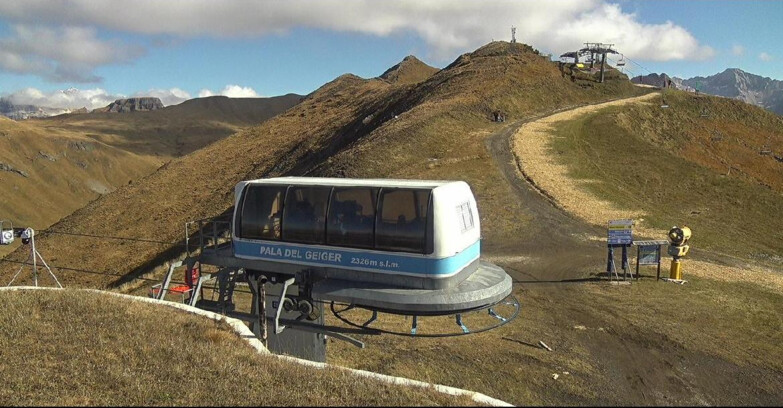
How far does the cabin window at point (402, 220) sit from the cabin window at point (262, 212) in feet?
8.50

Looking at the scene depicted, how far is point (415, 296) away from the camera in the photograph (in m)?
10.5

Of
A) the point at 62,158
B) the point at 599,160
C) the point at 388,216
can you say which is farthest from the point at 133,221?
the point at 62,158

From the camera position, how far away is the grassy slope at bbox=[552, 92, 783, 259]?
29656mm

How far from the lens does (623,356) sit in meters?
13.5

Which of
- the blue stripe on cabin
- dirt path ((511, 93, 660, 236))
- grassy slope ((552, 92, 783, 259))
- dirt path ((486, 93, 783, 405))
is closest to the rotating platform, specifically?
the blue stripe on cabin

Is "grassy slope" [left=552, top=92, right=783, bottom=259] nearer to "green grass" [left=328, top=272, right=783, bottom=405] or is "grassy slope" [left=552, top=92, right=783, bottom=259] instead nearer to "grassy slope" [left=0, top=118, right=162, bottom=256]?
"green grass" [left=328, top=272, right=783, bottom=405]

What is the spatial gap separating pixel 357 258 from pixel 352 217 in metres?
0.90

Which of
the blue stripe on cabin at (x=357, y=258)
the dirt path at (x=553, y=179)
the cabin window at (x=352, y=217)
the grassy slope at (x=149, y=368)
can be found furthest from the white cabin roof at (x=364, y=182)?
the dirt path at (x=553, y=179)

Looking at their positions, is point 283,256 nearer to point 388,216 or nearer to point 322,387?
point 388,216

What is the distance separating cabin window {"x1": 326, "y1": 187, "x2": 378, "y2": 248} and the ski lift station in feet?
0.07

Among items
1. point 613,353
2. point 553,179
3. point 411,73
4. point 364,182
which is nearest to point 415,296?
point 364,182

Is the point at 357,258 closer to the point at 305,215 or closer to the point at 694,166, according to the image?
the point at 305,215

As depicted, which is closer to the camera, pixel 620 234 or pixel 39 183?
pixel 620 234

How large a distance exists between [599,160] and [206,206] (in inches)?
1448
